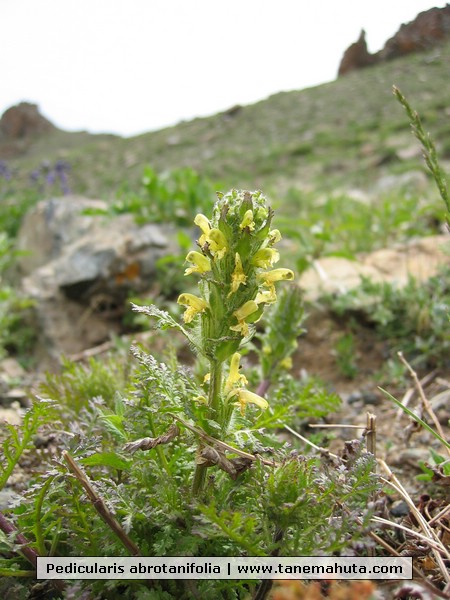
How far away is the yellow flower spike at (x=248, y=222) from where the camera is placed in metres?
1.33

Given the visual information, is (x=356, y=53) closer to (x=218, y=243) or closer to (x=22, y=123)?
(x=218, y=243)

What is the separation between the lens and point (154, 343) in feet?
13.2

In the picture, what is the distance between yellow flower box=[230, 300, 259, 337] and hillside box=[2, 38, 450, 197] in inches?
308

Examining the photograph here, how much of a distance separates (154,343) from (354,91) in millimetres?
19624

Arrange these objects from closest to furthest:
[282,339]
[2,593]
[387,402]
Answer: [2,593], [282,339], [387,402]

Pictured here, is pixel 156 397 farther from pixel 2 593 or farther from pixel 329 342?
Answer: pixel 329 342

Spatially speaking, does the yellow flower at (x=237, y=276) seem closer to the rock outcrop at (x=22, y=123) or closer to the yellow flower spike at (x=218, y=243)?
the yellow flower spike at (x=218, y=243)

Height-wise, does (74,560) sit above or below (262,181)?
below

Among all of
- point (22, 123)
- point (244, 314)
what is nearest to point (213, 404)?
point (244, 314)

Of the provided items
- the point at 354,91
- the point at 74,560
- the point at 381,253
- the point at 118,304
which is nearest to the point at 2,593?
the point at 74,560
